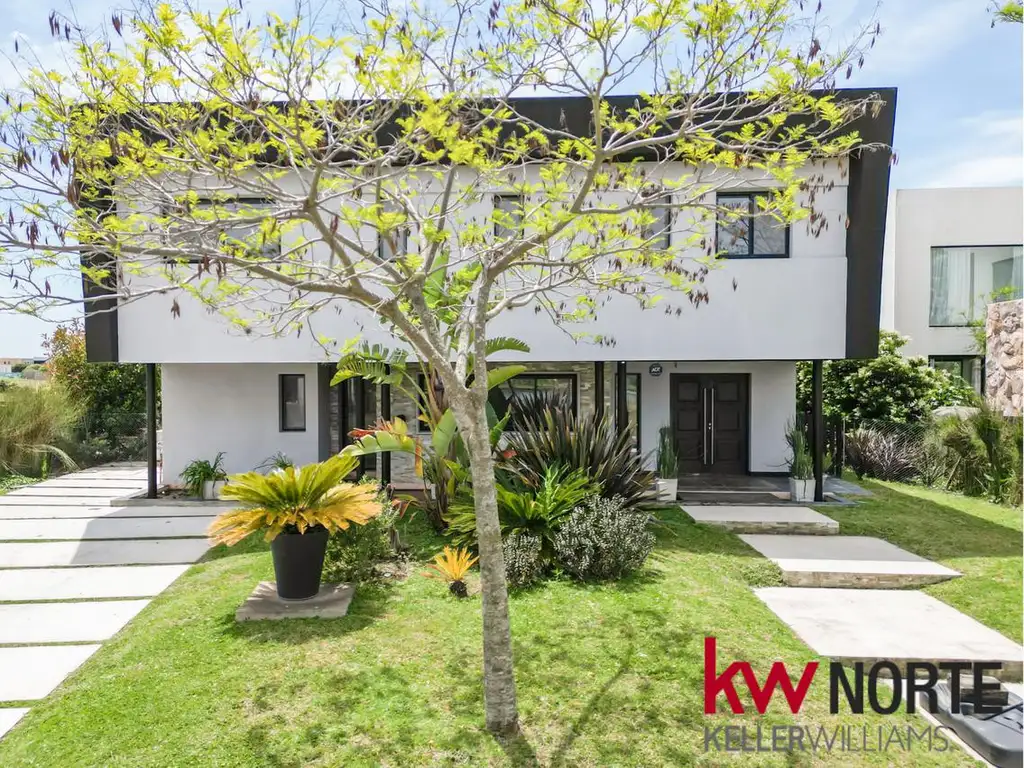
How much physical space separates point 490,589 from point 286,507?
283 cm

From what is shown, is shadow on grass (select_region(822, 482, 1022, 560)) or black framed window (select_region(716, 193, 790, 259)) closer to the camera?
shadow on grass (select_region(822, 482, 1022, 560))

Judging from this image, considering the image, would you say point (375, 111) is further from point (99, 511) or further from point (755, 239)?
point (99, 511)

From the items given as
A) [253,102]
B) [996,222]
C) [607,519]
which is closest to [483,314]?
[253,102]

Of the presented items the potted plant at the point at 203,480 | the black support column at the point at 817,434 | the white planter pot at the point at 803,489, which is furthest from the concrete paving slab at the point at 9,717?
the black support column at the point at 817,434

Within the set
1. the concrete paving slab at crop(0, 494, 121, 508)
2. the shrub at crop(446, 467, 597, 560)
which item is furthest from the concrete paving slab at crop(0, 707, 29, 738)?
the concrete paving slab at crop(0, 494, 121, 508)

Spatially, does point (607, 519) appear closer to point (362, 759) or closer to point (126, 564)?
point (362, 759)

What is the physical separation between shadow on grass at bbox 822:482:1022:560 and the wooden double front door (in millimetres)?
3048

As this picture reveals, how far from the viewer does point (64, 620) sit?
638 centimetres

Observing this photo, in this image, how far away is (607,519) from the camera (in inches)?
285

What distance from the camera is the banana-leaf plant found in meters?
8.47

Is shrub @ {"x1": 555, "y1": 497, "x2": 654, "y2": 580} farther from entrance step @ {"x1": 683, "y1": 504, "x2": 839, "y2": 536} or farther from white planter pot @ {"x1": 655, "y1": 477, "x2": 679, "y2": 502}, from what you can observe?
A: white planter pot @ {"x1": 655, "y1": 477, "x2": 679, "y2": 502}

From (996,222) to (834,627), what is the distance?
17674mm

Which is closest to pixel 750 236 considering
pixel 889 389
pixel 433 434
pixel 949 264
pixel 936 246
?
pixel 433 434

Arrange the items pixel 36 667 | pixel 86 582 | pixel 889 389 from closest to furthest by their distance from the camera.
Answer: pixel 36 667 → pixel 86 582 → pixel 889 389
